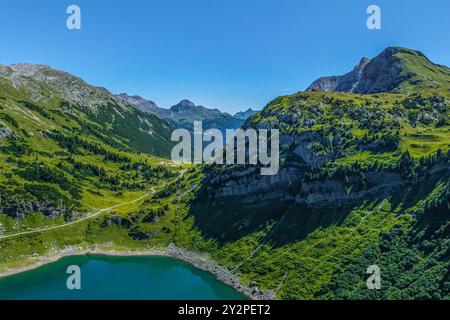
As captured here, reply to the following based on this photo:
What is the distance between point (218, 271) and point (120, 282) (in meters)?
34.4

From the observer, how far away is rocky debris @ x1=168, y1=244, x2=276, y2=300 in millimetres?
112500

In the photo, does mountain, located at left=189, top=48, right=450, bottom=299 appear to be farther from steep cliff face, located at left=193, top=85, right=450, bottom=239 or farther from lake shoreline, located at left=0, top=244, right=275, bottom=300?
lake shoreline, located at left=0, top=244, right=275, bottom=300

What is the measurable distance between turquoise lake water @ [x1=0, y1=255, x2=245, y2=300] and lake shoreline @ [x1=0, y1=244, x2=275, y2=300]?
2.29 metres

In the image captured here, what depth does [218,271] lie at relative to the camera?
445ft

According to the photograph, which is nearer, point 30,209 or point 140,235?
point 30,209

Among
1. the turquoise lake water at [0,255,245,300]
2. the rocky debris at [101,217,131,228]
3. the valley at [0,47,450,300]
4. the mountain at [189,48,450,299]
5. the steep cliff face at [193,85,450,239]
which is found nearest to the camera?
the mountain at [189,48,450,299]

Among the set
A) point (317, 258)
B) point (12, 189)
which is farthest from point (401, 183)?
point (12, 189)

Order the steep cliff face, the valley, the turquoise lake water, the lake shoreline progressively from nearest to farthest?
the valley < the turquoise lake water < the lake shoreline < the steep cliff face

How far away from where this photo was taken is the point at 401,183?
122 m

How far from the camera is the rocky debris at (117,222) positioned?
598 feet

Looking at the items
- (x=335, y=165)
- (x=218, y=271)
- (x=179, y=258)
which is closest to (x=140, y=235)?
(x=179, y=258)

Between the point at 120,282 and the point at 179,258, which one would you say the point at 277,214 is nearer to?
the point at 179,258

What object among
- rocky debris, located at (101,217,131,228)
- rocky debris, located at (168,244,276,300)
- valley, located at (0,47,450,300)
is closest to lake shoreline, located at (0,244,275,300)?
rocky debris, located at (168,244,276,300)
